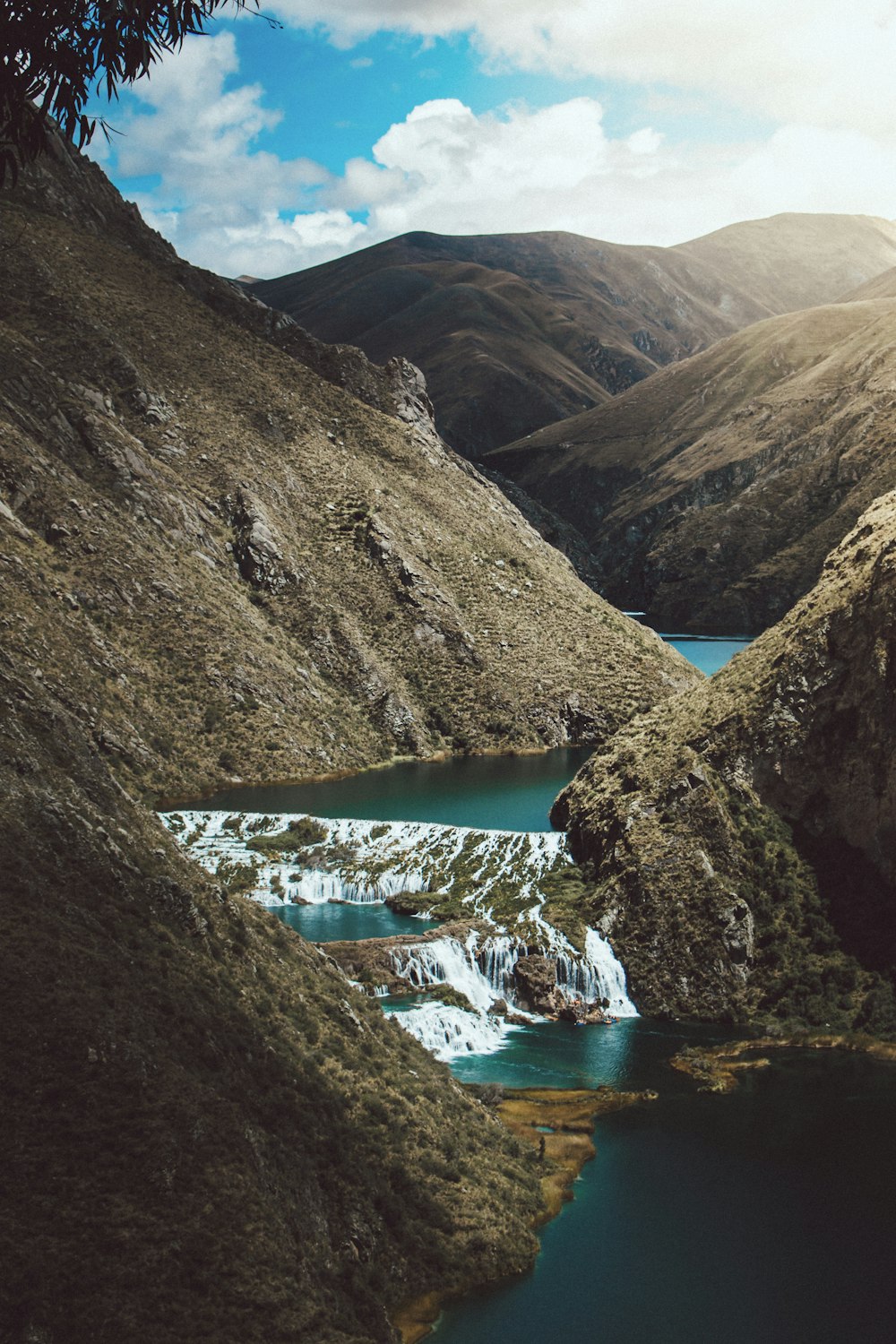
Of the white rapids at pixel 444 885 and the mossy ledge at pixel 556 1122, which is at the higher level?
the white rapids at pixel 444 885

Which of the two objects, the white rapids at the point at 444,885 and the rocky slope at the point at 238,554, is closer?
the white rapids at the point at 444,885

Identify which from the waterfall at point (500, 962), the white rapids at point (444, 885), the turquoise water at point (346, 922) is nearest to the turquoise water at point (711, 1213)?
the white rapids at point (444, 885)

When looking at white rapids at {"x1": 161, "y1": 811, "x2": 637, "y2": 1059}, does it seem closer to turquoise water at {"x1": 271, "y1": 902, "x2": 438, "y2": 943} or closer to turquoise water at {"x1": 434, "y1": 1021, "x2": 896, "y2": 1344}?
turquoise water at {"x1": 271, "y1": 902, "x2": 438, "y2": 943}

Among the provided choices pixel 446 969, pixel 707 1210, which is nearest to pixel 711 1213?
pixel 707 1210

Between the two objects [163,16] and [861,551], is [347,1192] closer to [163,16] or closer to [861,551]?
[163,16]

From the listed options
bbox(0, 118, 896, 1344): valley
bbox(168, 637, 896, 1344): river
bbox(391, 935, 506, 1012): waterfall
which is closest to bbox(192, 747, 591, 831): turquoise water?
bbox(0, 118, 896, 1344): valley

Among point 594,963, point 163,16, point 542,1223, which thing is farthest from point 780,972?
point 163,16

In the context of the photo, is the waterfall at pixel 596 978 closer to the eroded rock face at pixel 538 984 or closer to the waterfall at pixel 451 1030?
the eroded rock face at pixel 538 984

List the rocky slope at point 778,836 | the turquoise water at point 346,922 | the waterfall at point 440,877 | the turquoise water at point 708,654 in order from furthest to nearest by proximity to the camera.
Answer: the turquoise water at point 708,654
the turquoise water at point 346,922
the waterfall at point 440,877
the rocky slope at point 778,836
